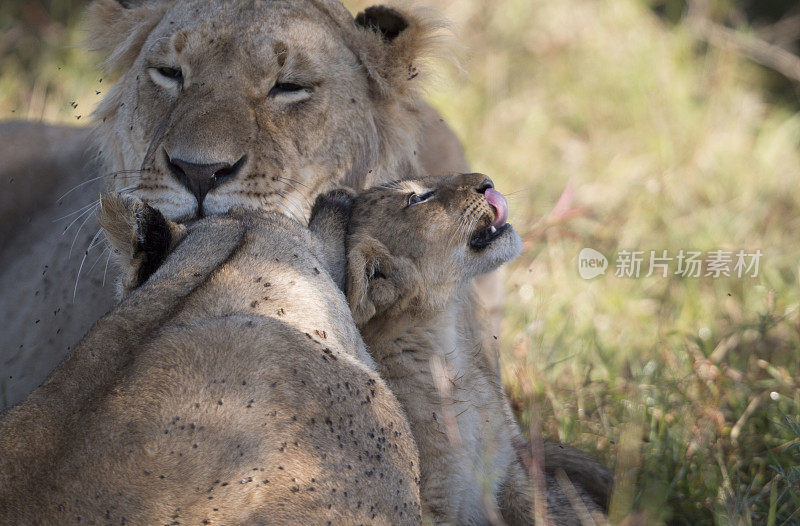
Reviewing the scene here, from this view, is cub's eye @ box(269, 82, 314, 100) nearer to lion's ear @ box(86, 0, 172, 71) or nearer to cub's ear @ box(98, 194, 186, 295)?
lion's ear @ box(86, 0, 172, 71)

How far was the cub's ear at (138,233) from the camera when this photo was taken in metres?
2.21

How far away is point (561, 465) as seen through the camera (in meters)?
3.00

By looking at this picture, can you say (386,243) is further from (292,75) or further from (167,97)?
(167,97)

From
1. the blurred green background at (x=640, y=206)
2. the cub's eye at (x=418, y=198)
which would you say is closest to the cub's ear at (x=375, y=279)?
the cub's eye at (x=418, y=198)

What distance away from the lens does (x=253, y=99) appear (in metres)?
2.91

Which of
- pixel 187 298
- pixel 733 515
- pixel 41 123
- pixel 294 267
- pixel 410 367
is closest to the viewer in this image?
pixel 187 298

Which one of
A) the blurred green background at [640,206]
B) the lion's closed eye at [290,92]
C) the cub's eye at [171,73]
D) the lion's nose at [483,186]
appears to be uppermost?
the lion's closed eye at [290,92]

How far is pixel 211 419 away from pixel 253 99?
1.35m

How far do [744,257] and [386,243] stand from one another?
2.57m

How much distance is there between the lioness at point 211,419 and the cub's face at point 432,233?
582 millimetres

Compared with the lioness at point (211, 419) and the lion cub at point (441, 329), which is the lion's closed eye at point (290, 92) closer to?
the lion cub at point (441, 329)

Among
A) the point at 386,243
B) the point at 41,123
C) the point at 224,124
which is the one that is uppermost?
the point at 224,124

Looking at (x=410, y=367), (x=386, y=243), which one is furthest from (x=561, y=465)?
(x=386, y=243)

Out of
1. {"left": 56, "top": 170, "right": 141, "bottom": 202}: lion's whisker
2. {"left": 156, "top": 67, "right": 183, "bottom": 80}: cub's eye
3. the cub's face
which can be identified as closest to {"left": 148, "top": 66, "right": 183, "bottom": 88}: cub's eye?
{"left": 156, "top": 67, "right": 183, "bottom": 80}: cub's eye
